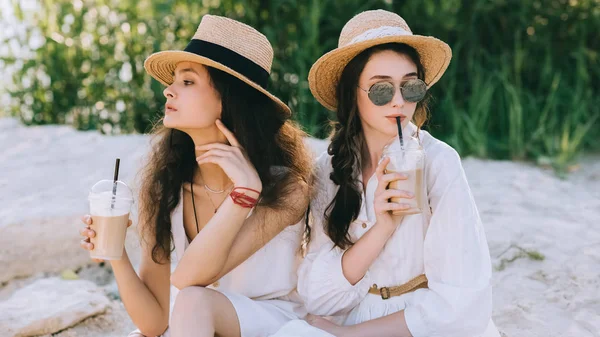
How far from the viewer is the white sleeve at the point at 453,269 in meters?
2.63

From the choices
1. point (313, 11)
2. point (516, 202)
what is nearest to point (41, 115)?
point (313, 11)

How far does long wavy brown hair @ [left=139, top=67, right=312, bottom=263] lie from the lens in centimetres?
301

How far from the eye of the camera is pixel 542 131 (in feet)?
19.4

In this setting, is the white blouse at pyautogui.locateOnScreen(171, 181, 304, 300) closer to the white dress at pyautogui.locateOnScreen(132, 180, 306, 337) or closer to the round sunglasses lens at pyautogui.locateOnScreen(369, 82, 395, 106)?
the white dress at pyautogui.locateOnScreen(132, 180, 306, 337)

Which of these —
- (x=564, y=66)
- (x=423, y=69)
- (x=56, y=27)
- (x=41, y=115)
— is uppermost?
(x=423, y=69)

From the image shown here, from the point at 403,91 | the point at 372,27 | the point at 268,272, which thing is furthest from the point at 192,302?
the point at 372,27

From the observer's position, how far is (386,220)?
2693 millimetres

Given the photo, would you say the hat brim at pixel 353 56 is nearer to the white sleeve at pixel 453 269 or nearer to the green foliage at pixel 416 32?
the white sleeve at pixel 453 269

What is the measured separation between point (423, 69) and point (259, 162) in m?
0.73

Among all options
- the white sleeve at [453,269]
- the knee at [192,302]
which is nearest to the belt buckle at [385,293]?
the white sleeve at [453,269]

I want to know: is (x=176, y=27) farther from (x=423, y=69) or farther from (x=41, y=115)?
(x=423, y=69)

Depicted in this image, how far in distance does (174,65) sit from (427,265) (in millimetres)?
1260

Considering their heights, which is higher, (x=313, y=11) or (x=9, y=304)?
(x=313, y=11)

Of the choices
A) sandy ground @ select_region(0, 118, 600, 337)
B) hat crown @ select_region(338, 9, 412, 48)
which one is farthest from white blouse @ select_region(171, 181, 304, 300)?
sandy ground @ select_region(0, 118, 600, 337)
